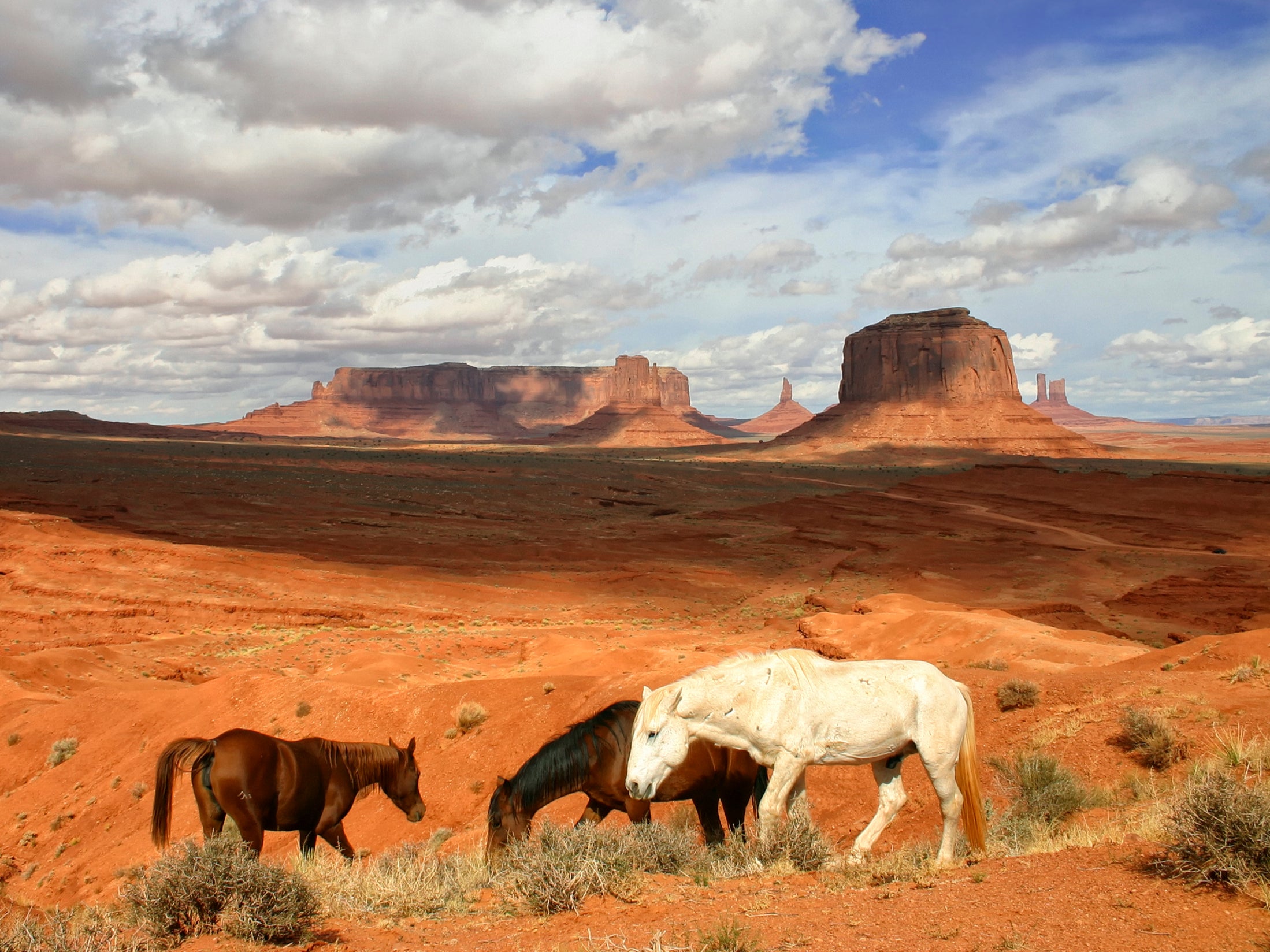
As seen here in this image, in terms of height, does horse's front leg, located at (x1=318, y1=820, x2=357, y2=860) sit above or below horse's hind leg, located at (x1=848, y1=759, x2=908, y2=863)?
below

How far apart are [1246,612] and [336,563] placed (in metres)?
28.2

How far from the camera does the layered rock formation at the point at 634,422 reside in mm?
169250

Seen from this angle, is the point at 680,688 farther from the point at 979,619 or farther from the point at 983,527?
the point at 983,527

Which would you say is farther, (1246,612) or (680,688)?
(1246,612)

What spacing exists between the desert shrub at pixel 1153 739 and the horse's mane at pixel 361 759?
720 centimetres

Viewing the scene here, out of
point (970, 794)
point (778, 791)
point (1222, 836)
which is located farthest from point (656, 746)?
point (1222, 836)

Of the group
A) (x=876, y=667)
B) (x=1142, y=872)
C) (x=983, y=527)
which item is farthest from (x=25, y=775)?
(x=983, y=527)

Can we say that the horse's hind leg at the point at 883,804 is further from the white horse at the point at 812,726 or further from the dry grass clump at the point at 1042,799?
the dry grass clump at the point at 1042,799

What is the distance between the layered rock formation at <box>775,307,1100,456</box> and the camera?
115 m

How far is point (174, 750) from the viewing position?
8031mm

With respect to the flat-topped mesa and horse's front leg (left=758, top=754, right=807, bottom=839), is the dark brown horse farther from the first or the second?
the flat-topped mesa

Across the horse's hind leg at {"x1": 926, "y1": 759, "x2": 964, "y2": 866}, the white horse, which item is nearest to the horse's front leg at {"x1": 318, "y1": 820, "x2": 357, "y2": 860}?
the white horse

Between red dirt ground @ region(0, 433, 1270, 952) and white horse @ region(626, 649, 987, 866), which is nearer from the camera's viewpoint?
red dirt ground @ region(0, 433, 1270, 952)

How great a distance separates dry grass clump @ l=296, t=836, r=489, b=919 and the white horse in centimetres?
156
